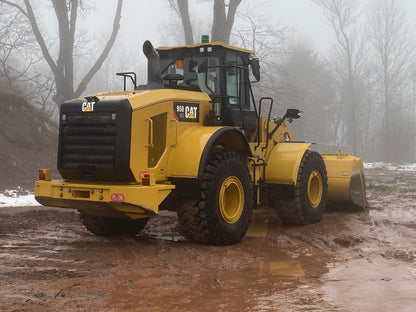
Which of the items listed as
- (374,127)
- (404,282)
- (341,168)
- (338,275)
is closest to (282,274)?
(338,275)

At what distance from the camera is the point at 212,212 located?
6949 mm

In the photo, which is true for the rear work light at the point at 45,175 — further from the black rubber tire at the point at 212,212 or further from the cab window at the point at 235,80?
the cab window at the point at 235,80

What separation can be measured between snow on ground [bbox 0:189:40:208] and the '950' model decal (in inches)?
215

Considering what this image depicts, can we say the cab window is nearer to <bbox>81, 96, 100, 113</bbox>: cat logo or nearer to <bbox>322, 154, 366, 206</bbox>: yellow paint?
<bbox>81, 96, 100, 113</bbox>: cat logo

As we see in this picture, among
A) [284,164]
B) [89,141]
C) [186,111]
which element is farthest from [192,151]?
[284,164]

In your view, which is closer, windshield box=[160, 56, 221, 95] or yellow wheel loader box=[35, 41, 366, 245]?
yellow wheel loader box=[35, 41, 366, 245]

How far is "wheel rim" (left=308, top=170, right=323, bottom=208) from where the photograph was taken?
31.1 feet

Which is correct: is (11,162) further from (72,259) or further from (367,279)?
(367,279)

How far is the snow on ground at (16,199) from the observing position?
451 inches

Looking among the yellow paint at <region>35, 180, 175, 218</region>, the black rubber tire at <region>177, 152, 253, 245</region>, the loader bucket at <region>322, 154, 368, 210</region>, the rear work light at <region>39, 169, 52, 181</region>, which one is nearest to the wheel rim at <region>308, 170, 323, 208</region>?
the loader bucket at <region>322, 154, 368, 210</region>

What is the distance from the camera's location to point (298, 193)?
8.84 meters

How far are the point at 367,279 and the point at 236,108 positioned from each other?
3583mm

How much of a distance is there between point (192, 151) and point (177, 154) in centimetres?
22

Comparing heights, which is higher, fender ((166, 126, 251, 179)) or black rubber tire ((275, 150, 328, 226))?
fender ((166, 126, 251, 179))
